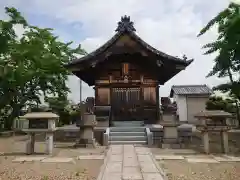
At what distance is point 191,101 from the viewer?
101 ft

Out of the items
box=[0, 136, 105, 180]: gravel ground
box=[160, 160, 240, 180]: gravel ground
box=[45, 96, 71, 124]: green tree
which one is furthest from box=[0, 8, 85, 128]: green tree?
box=[160, 160, 240, 180]: gravel ground

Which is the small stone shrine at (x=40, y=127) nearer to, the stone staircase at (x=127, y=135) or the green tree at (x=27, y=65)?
the stone staircase at (x=127, y=135)

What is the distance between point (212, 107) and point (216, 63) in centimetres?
735

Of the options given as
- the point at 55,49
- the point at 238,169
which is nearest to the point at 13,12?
the point at 55,49

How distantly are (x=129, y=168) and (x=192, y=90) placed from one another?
26862 mm

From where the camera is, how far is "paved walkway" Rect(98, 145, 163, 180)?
5.52m

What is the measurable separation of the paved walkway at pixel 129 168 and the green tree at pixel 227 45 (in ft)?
25.4

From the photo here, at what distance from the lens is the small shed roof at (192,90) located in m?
30.3

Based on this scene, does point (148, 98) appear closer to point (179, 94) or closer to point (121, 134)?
point (121, 134)

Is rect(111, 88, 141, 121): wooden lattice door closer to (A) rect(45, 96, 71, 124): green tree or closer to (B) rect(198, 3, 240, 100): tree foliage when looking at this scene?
(B) rect(198, 3, 240, 100): tree foliage

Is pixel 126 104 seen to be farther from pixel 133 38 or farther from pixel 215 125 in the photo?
pixel 215 125

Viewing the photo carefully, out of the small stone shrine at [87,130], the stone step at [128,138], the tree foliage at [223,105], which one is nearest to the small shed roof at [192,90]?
the tree foliage at [223,105]

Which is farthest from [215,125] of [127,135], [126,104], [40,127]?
[126,104]

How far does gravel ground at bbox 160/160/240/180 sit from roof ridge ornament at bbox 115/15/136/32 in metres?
10.1
